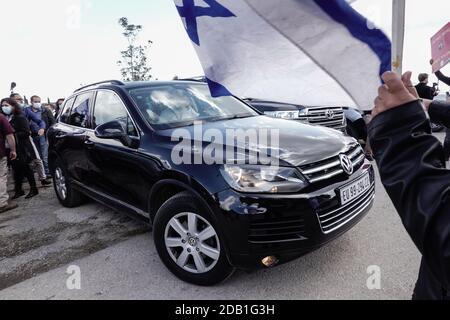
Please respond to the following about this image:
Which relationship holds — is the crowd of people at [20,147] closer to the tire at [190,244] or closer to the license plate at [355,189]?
the tire at [190,244]

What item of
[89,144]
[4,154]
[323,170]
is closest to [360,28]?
[323,170]

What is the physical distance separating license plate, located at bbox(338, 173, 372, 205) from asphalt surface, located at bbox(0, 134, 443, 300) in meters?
0.60

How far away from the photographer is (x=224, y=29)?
61.3 inches

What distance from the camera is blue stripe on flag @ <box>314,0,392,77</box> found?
1352mm

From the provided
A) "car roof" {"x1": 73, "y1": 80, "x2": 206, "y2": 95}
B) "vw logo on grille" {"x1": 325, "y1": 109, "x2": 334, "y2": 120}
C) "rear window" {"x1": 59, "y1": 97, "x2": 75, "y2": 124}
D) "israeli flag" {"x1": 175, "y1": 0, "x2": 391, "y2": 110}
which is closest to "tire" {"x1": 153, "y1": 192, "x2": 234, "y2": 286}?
"israeli flag" {"x1": 175, "y1": 0, "x2": 391, "y2": 110}

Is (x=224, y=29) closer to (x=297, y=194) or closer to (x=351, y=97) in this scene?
(x=351, y=97)

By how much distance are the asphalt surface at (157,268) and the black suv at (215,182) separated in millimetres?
245

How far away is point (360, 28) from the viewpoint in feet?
4.50

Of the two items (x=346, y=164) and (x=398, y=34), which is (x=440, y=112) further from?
(x=346, y=164)

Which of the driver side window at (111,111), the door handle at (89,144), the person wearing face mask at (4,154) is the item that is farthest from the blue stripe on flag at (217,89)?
the person wearing face mask at (4,154)

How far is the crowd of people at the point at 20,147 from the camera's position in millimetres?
5824

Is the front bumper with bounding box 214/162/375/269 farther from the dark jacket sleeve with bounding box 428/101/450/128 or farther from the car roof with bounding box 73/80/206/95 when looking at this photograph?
the car roof with bounding box 73/80/206/95
